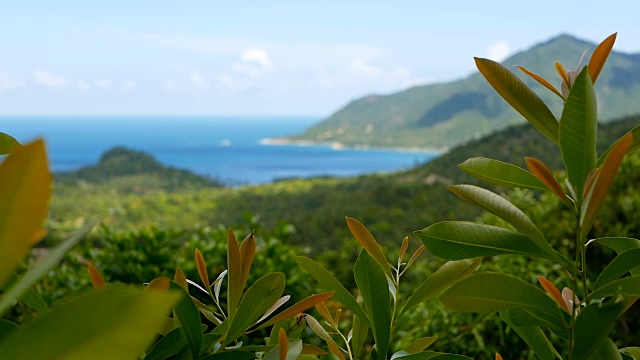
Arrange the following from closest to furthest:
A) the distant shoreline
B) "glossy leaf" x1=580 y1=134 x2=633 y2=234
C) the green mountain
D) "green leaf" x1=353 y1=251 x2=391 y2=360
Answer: "glossy leaf" x1=580 y1=134 x2=633 y2=234 < "green leaf" x1=353 y1=251 x2=391 y2=360 < the green mountain < the distant shoreline

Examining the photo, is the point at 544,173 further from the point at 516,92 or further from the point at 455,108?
the point at 455,108

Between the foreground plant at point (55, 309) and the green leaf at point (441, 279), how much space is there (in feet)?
0.89

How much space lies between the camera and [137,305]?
17 cm

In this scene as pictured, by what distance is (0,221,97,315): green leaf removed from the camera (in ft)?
0.63

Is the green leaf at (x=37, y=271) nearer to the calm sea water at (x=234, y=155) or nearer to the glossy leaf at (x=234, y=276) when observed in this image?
the glossy leaf at (x=234, y=276)

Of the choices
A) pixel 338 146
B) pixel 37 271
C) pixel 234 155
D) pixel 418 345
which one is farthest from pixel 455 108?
pixel 37 271

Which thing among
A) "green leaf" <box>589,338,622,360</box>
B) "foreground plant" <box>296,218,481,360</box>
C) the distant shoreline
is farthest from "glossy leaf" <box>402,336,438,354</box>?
the distant shoreline

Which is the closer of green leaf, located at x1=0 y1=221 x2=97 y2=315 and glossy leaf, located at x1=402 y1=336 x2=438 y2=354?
green leaf, located at x1=0 y1=221 x2=97 y2=315

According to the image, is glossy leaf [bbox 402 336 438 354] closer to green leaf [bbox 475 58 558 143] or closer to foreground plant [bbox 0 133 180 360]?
green leaf [bbox 475 58 558 143]

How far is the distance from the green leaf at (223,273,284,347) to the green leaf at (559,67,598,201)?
18cm

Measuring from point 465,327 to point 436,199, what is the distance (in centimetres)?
1748

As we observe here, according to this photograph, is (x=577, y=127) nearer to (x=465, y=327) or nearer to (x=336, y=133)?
(x=465, y=327)

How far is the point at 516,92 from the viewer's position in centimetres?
37

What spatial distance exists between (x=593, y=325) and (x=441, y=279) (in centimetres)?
11
